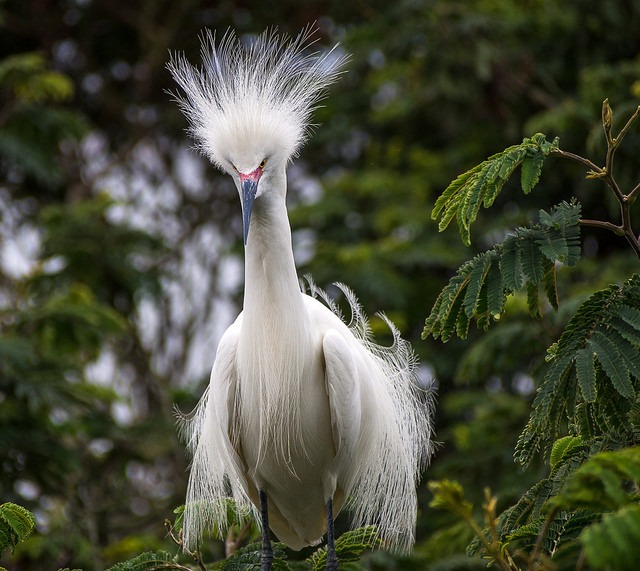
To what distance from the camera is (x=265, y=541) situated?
3.05m

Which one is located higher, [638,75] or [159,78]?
[159,78]

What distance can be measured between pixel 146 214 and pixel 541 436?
760 cm

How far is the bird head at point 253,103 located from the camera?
2.88 metres

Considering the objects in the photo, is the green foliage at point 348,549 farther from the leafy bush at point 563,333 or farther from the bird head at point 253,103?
the bird head at point 253,103

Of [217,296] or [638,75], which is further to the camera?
[217,296]

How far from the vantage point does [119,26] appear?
884 centimetres

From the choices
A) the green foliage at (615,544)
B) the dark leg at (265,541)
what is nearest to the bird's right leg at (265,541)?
the dark leg at (265,541)

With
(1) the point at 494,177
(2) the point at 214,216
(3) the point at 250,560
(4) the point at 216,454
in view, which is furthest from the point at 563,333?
(2) the point at 214,216

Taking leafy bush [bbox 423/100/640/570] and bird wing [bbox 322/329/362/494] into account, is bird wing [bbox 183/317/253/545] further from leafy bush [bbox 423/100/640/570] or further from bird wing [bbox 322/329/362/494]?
leafy bush [bbox 423/100/640/570]

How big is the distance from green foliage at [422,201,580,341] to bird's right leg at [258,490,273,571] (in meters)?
1.14

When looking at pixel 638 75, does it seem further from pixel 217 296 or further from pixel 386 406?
pixel 217 296

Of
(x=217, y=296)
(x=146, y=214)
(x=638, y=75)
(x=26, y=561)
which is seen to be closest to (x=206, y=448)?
(x=26, y=561)

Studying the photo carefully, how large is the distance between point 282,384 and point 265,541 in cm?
58

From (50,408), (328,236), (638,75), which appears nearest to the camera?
(50,408)
